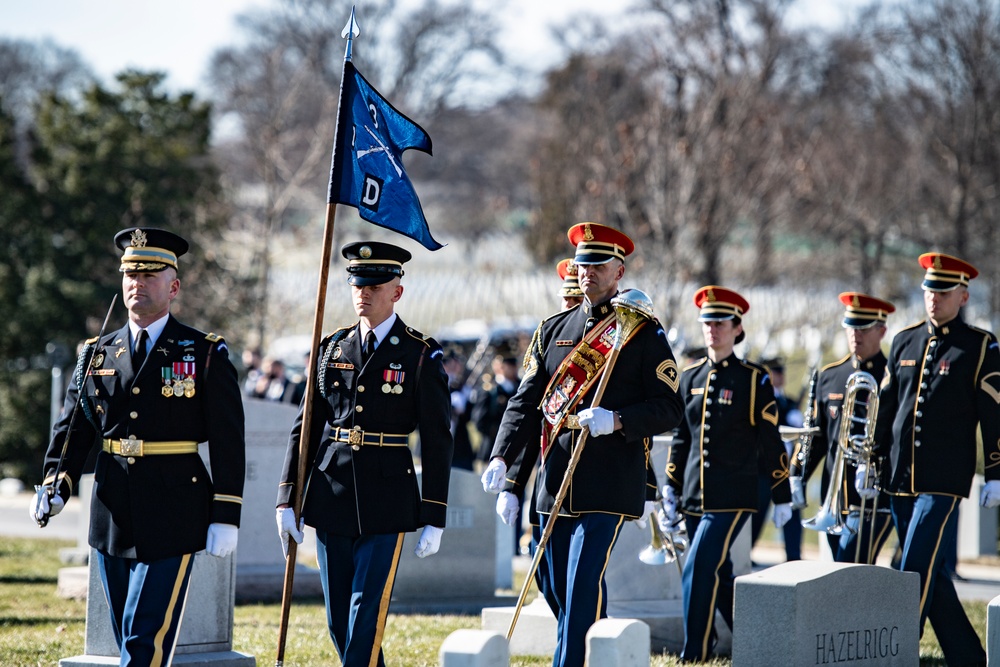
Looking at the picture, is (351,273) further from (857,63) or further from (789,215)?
(857,63)

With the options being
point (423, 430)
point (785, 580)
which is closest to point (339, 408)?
point (423, 430)

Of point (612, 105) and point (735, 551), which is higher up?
point (612, 105)

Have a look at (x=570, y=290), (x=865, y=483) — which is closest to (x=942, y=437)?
(x=865, y=483)

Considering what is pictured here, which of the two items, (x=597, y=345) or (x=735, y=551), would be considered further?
(x=735, y=551)

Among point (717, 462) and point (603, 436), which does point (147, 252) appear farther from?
point (717, 462)

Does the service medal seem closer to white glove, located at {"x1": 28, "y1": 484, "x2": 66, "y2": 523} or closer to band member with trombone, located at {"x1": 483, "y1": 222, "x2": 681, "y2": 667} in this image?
white glove, located at {"x1": 28, "y1": 484, "x2": 66, "y2": 523}

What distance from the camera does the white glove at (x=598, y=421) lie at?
21.1ft

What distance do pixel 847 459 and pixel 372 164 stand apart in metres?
3.82

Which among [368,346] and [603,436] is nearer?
[368,346]

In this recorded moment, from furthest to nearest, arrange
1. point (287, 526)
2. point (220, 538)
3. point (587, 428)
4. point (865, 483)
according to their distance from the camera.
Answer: point (865, 483) < point (587, 428) < point (287, 526) < point (220, 538)

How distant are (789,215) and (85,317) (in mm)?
12826

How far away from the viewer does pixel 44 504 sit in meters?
6.21

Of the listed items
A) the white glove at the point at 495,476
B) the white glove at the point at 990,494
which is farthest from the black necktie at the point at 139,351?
the white glove at the point at 990,494

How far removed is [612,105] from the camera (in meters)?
28.1
